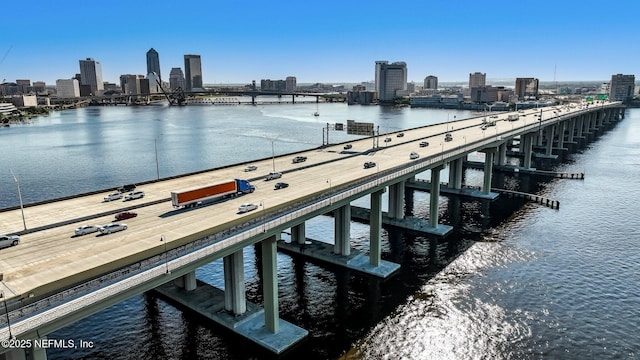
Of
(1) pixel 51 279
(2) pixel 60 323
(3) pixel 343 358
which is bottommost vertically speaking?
(3) pixel 343 358

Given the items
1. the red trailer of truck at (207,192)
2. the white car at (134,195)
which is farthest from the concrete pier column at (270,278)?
the white car at (134,195)

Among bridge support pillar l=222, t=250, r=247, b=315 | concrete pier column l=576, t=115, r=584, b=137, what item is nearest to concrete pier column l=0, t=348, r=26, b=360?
bridge support pillar l=222, t=250, r=247, b=315

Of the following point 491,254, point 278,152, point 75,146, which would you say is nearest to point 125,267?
point 491,254

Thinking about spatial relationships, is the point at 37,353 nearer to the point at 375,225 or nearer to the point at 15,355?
the point at 15,355

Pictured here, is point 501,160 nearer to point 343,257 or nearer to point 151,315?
point 343,257

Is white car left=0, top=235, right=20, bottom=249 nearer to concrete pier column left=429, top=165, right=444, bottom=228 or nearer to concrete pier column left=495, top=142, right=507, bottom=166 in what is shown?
concrete pier column left=429, top=165, right=444, bottom=228

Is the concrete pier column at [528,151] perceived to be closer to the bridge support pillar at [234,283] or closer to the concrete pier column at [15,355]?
the bridge support pillar at [234,283]

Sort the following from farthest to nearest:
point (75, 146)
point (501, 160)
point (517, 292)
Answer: point (75, 146)
point (501, 160)
point (517, 292)

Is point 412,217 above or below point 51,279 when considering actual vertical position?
below
